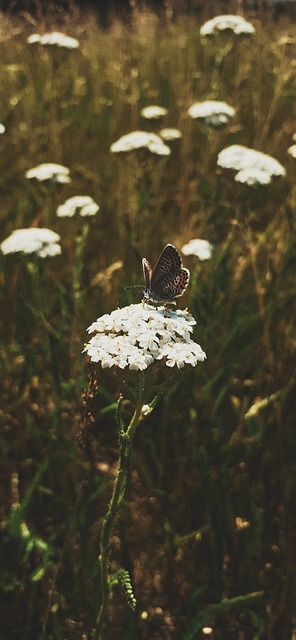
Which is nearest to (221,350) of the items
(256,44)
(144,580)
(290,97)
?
(144,580)

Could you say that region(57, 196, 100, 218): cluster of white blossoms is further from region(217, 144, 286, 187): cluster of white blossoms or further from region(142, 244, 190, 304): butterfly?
region(142, 244, 190, 304): butterfly

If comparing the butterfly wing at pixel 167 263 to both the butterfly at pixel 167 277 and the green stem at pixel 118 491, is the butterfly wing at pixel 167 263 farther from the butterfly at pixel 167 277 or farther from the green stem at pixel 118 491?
the green stem at pixel 118 491

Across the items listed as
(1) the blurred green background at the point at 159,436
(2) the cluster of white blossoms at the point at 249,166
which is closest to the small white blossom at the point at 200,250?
(1) the blurred green background at the point at 159,436

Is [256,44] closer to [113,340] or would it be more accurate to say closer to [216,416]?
[216,416]

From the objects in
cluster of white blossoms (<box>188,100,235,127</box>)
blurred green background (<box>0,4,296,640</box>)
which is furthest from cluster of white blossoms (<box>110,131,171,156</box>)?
cluster of white blossoms (<box>188,100,235,127</box>)

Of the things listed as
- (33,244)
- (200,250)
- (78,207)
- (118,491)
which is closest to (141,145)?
(78,207)

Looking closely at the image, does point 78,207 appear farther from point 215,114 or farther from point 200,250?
point 215,114
